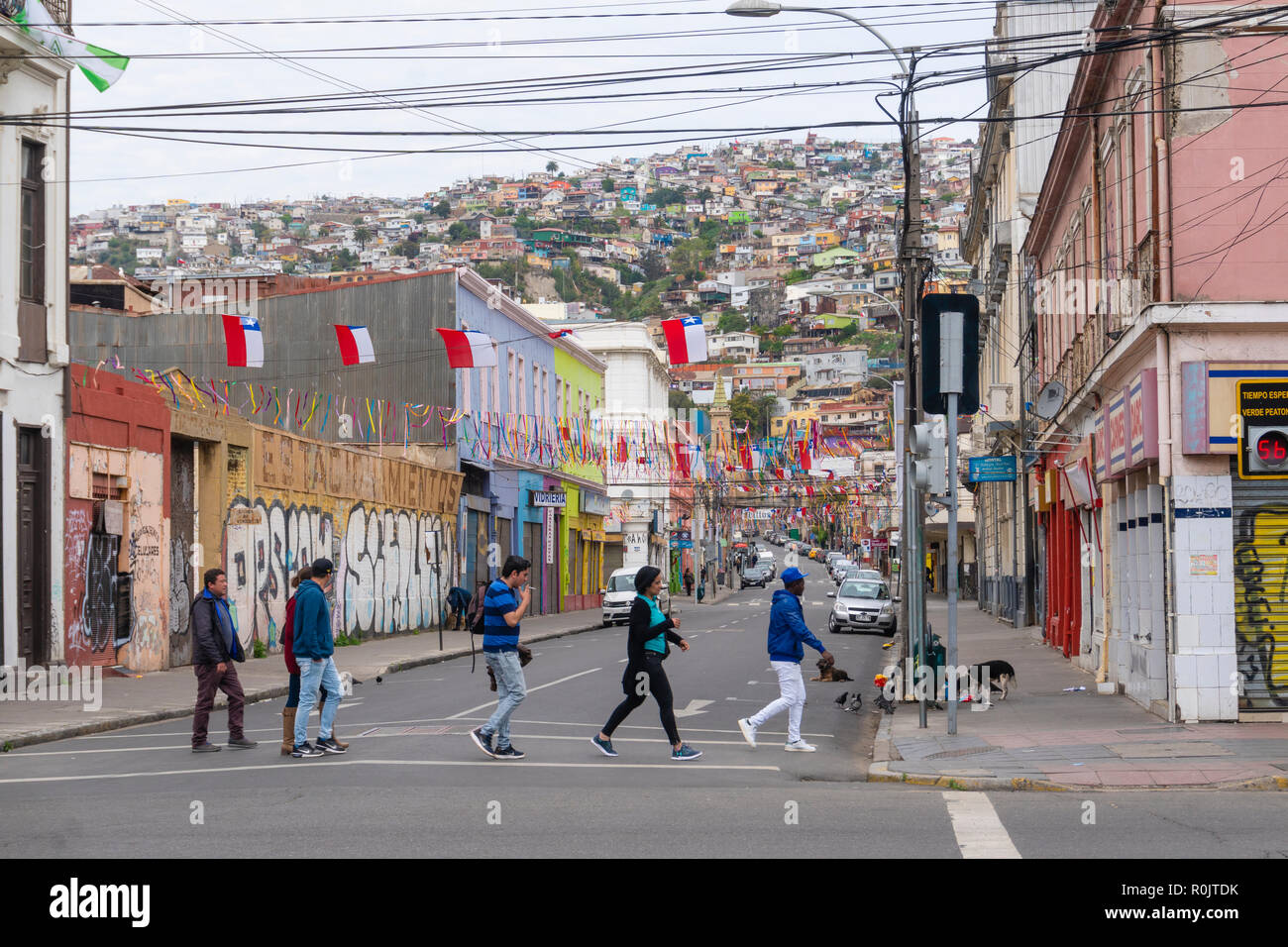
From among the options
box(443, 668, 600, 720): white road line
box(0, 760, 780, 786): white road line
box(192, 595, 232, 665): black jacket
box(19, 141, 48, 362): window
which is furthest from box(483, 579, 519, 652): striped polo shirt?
box(19, 141, 48, 362): window

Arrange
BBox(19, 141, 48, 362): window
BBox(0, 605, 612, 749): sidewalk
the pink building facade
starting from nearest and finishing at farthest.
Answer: the pink building facade, BBox(0, 605, 612, 749): sidewalk, BBox(19, 141, 48, 362): window

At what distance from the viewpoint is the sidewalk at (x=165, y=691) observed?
1683 cm

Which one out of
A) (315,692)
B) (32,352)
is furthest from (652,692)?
(32,352)

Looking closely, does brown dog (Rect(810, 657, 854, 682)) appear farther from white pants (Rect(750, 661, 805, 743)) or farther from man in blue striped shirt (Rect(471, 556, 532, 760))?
man in blue striped shirt (Rect(471, 556, 532, 760))

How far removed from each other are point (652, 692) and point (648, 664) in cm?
31

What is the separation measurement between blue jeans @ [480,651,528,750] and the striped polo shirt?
0.07m

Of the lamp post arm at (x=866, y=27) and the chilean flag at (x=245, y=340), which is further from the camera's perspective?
the chilean flag at (x=245, y=340)

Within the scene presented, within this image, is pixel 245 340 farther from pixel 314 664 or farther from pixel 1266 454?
pixel 1266 454

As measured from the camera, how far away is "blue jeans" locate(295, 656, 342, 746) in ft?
45.3

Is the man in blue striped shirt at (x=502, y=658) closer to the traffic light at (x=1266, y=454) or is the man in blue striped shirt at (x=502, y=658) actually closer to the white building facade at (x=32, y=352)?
the traffic light at (x=1266, y=454)

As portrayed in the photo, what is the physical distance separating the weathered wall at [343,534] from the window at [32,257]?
22.0 ft

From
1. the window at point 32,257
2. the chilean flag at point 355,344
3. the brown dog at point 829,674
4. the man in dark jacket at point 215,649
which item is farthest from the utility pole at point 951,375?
the chilean flag at point 355,344

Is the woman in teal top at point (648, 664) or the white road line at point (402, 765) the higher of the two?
the woman in teal top at point (648, 664)

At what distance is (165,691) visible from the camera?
21.5 m
